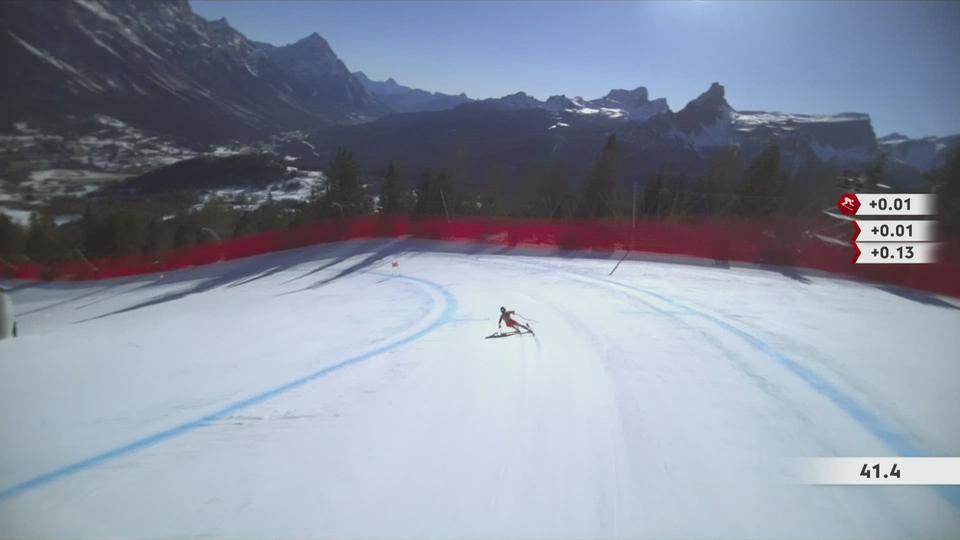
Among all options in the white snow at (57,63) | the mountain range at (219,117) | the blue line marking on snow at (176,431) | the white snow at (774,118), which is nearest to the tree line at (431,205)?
the mountain range at (219,117)

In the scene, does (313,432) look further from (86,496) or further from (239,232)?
(239,232)

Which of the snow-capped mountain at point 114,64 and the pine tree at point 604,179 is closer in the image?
the snow-capped mountain at point 114,64

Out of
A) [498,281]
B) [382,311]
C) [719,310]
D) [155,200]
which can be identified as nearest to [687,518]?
[719,310]

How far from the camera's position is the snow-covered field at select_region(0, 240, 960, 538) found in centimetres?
206

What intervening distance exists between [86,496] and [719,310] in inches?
254

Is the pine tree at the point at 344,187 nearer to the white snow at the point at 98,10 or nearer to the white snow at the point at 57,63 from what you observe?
the white snow at the point at 57,63

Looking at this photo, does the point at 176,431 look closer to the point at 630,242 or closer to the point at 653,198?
the point at 630,242

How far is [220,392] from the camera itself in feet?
10.9

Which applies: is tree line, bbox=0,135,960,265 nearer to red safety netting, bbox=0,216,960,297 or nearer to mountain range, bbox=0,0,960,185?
mountain range, bbox=0,0,960,185

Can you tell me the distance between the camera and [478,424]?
2.82m

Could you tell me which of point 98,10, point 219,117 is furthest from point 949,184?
point 219,117

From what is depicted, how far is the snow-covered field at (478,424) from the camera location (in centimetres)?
206

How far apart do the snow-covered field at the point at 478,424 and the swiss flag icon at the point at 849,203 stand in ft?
4.57

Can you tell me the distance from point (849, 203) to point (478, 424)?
4146 millimetres
